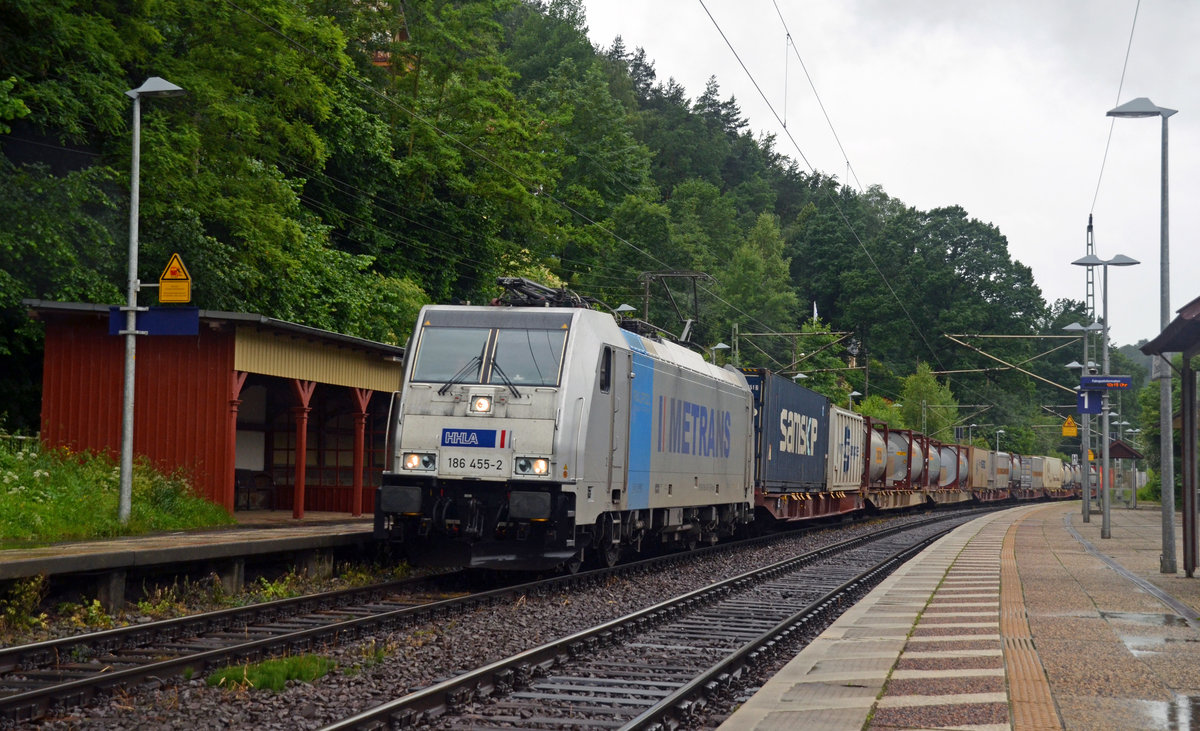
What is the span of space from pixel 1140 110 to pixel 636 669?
14.2 meters

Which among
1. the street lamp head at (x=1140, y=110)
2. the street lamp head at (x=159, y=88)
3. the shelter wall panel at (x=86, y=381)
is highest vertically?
the street lamp head at (x=1140, y=110)

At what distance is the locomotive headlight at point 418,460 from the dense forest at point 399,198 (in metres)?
13.7

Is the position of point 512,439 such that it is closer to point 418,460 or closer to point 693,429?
point 418,460

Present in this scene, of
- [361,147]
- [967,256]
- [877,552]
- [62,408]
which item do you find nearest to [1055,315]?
[967,256]

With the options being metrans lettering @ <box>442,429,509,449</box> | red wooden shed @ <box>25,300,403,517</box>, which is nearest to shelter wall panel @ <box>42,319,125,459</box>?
red wooden shed @ <box>25,300,403,517</box>

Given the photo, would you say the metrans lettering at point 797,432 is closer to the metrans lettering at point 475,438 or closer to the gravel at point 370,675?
the gravel at point 370,675

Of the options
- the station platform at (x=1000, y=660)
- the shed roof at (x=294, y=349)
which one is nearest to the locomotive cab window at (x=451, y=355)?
the shed roof at (x=294, y=349)

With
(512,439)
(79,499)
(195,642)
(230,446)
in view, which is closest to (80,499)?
(79,499)

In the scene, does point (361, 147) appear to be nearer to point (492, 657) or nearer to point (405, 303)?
point (405, 303)

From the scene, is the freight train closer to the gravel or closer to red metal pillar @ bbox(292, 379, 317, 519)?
the gravel

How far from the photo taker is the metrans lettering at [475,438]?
13953mm

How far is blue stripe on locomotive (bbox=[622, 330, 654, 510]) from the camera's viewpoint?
52.3ft

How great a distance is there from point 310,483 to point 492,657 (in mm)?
17630

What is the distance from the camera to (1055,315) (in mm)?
121312
